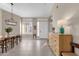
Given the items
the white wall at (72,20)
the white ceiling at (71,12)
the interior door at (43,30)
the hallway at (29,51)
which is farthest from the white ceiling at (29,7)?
the interior door at (43,30)

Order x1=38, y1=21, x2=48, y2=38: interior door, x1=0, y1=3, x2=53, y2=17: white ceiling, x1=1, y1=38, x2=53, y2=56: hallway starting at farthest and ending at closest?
Result: 1. x1=38, y1=21, x2=48, y2=38: interior door
2. x1=0, y1=3, x2=53, y2=17: white ceiling
3. x1=1, y1=38, x2=53, y2=56: hallway

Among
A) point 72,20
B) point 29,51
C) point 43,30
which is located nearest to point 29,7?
point 29,51

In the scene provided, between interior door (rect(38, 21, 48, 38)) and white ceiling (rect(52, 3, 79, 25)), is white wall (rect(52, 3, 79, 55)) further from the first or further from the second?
interior door (rect(38, 21, 48, 38))

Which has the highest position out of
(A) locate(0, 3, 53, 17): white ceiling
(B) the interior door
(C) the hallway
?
(A) locate(0, 3, 53, 17): white ceiling

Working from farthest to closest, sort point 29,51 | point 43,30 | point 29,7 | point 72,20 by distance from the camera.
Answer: point 43,30
point 29,7
point 29,51
point 72,20

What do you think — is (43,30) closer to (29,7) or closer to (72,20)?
(29,7)

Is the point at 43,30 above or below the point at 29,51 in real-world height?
above

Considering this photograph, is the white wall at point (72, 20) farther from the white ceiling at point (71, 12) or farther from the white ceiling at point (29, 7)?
the white ceiling at point (29, 7)

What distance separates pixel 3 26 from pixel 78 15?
6.75 m

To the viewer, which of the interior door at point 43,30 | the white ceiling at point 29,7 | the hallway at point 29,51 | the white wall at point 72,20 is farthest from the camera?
the interior door at point 43,30

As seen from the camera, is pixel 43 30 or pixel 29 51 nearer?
pixel 29 51

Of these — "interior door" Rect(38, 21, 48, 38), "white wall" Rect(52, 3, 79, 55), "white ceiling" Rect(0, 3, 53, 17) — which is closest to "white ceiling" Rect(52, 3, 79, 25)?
"white wall" Rect(52, 3, 79, 55)

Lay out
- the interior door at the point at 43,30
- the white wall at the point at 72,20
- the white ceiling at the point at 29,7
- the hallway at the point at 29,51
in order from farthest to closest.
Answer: the interior door at the point at 43,30 → the white ceiling at the point at 29,7 → the hallway at the point at 29,51 → the white wall at the point at 72,20

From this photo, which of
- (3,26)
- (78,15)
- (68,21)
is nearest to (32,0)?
(78,15)
